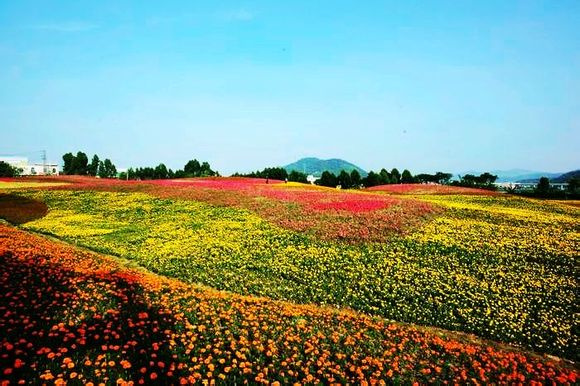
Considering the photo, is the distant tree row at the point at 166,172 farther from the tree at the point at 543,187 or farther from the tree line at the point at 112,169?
the tree at the point at 543,187

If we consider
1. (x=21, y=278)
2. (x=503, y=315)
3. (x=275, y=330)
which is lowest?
(x=503, y=315)

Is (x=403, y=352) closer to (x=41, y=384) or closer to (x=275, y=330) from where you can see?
(x=275, y=330)

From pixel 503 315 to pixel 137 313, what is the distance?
13721mm

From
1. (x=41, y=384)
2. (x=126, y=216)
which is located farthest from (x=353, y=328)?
(x=126, y=216)

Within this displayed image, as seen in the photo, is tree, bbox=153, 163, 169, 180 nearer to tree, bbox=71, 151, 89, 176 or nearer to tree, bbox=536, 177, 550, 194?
tree, bbox=71, 151, 89, 176

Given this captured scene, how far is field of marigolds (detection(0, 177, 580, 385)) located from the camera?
29.5 ft

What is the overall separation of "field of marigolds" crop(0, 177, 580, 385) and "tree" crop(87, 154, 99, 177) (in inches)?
4723

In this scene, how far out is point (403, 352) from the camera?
10938 mm

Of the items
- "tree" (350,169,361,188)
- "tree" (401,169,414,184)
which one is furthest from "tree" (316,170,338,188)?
"tree" (401,169,414,184)

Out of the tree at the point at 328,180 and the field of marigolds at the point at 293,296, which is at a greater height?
the tree at the point at 328,180

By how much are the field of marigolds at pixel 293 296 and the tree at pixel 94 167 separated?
120 m

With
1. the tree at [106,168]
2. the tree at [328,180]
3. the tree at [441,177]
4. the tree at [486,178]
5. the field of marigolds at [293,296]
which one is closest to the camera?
the field of marigolds at [293,296]

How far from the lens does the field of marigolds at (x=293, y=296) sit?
9.00 meters

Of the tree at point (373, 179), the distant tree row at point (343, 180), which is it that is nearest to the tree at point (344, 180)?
the distant tree row at point (343, 180)
